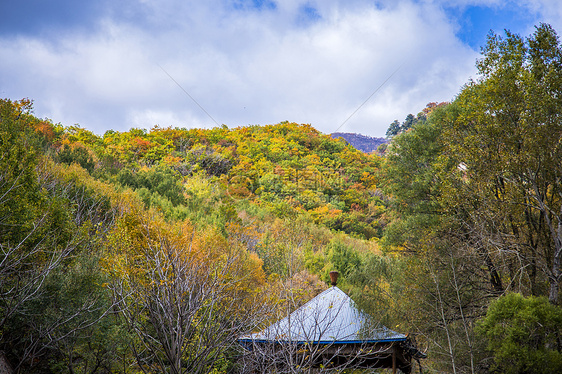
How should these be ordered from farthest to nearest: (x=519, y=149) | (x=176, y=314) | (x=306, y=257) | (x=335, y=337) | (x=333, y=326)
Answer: (x=306, y=257), (x=519, y=149), (x=333, y=326), (x=335, y=337), (x=176, y=314)

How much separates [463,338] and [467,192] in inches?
223

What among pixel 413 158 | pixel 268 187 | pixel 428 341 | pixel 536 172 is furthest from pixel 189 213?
pixel 268 187

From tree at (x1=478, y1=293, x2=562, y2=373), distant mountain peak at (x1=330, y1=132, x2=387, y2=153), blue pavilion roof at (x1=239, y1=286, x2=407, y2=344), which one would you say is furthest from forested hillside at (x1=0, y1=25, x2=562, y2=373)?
distant mountain peak at (x1=330, y1=132, x2=387, y2=153)

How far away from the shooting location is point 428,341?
47.8 feet

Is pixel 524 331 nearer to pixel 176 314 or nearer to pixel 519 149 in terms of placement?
pixel 519 149

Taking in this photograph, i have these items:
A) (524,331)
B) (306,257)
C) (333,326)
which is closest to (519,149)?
(524,331)

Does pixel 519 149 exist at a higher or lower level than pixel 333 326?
higher

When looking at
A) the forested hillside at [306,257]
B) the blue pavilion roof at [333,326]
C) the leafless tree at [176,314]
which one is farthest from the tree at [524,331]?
the leafless tree at [176,314]

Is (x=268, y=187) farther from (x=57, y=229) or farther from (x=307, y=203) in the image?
(x=57, y=229)

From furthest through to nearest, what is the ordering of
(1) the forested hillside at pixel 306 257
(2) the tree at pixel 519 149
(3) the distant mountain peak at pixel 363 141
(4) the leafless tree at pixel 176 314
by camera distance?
(3) the distant mountain peak at pixel 363 141 → (2) the tree at pixel 519 149 → (1) the forested hillside at pixel 306 257 → (4) the leafless tree at pixel 176 314

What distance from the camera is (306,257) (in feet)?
85.3

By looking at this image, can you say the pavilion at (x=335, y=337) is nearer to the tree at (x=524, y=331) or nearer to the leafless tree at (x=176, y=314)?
the leafless tree at (x=176, y=314)

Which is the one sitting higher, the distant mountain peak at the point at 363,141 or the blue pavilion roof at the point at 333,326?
the distant mountain peak at the point at 363,141

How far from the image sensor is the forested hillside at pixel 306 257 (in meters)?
8.56
